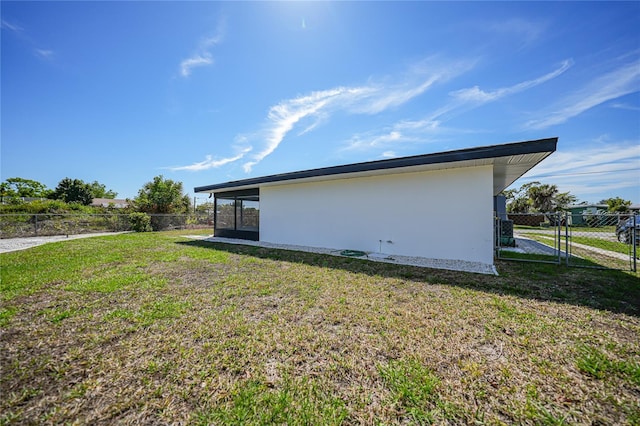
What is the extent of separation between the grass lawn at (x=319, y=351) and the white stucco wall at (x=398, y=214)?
196 centimetres

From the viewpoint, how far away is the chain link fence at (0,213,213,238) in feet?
35.6

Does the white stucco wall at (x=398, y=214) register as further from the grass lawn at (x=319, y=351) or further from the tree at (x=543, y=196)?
the tree at (x=543, y=196)

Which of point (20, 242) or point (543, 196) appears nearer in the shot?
point (20, 242)

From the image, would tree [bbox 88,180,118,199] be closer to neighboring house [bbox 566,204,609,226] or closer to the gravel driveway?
the gravel driveway

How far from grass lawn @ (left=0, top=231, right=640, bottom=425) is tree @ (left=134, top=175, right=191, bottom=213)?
14206mm

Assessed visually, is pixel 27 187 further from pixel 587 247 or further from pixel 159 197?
pixel 587 247

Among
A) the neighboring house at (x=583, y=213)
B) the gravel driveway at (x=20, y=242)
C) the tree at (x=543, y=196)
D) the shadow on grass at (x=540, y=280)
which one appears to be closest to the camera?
the shadow on grass at (x=540, y=280)

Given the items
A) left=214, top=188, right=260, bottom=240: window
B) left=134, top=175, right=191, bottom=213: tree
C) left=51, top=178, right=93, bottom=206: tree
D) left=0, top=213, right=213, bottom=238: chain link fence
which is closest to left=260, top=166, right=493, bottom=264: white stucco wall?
left=214, top=188, right=260, bottom=240: window

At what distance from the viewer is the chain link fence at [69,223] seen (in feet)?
35.6

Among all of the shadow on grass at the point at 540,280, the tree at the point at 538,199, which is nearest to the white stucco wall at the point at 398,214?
the shadow on grass at the point at 540,280

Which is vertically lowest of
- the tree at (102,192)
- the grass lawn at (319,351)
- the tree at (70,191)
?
the grass lawn at (319,351)

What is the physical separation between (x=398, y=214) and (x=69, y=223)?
16204 millimetres

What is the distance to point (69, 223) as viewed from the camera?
40.1ft

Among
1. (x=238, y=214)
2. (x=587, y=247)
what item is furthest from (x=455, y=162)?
(x=238, y=214)
